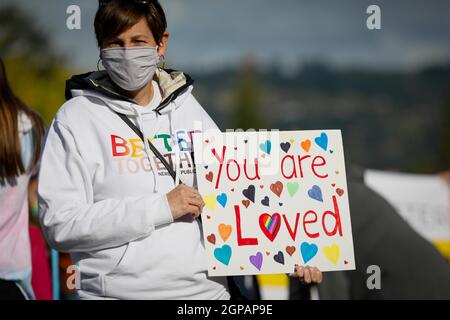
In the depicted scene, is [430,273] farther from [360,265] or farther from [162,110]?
[162,110]

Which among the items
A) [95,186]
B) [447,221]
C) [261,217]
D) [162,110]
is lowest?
[447,221]

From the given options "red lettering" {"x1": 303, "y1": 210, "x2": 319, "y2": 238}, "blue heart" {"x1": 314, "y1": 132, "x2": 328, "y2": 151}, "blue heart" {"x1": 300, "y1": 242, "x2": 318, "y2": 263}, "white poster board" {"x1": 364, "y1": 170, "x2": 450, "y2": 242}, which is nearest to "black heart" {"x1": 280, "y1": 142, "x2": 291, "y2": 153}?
"blue heart" {"x1": 314, "y1": 132, "x2": 328, "y2": 151}

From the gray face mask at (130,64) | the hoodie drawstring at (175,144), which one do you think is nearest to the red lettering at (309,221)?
the hoodie drawstring at (175,144)

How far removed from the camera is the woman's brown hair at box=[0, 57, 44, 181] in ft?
10.9

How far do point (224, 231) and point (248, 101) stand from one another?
2126cm

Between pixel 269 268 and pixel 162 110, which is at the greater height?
pixel 162 110

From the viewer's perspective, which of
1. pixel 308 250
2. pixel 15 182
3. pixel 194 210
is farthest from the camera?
pixel 15 182

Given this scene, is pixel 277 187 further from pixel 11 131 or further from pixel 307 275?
pixel 11 131

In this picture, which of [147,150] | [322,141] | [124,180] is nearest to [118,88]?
[147,150]

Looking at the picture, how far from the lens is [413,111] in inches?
1093

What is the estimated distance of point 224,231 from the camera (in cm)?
275

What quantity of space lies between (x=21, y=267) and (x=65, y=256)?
1.57 metres
